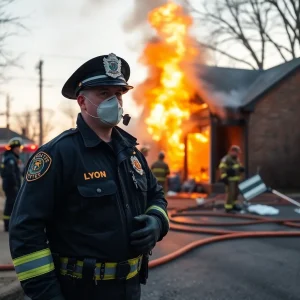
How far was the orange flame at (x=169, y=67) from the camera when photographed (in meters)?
16.9

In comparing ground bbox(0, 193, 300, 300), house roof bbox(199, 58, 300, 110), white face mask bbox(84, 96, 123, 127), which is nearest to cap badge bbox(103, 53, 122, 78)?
white face mask bbox(84, 96, 123, 127)

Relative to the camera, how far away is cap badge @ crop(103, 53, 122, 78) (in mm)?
2162

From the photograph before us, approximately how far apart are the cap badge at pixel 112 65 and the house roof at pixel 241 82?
48.5 feet

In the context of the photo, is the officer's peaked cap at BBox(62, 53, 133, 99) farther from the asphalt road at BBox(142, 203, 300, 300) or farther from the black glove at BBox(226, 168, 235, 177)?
the black glove at BBox(226, 168, 235, 177)

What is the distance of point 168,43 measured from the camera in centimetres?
1681

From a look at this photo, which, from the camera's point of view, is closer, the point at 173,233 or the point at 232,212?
the point at 173,233

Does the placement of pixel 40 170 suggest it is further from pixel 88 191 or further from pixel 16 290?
pixel 16 290

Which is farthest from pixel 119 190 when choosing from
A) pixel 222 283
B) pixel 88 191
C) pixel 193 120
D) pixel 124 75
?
pixel 193 120

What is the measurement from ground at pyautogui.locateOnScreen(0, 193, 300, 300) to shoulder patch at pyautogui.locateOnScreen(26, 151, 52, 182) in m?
2.82

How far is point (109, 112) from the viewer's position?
2.12m

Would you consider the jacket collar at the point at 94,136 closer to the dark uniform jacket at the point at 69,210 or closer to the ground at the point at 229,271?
the dark uniform jacket at the point at 69,210

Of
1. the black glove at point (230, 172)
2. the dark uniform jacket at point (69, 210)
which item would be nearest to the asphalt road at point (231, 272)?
the dark uniform jacket at point (69, 210)

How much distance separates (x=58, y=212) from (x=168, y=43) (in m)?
15.6

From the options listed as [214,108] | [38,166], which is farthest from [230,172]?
[38,166]
